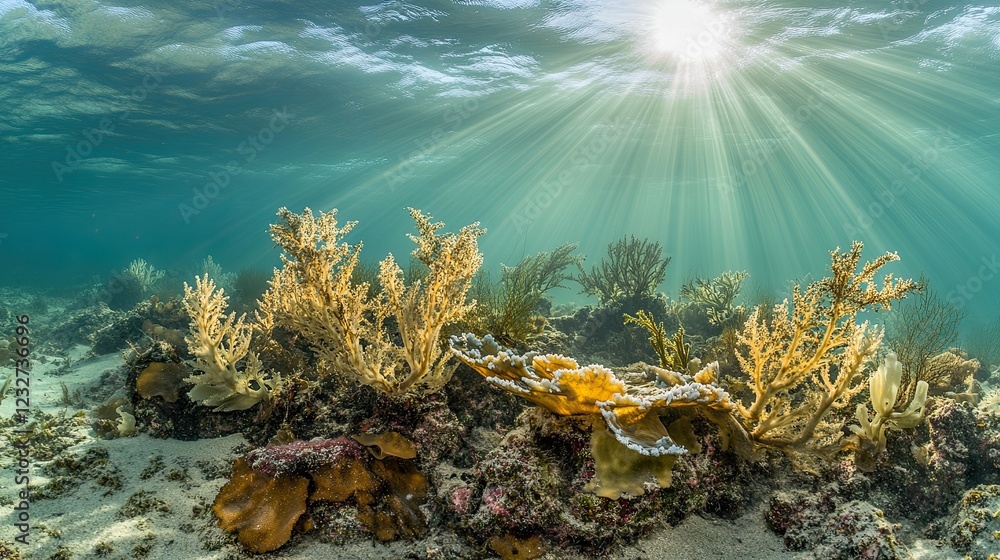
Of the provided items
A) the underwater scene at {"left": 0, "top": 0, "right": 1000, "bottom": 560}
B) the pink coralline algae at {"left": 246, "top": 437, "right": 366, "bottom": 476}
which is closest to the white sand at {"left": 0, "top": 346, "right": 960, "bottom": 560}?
the underwater scene at {"left": 0, "top": 0, "right": 1000, "bottom": 560}

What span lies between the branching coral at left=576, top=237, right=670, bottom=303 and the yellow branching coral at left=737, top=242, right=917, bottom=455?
5.95 m

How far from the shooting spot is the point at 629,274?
10.2 metres

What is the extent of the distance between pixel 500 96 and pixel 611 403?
1946 centimetres

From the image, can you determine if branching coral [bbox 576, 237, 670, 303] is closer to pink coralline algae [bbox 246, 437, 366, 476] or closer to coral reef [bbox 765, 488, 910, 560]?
coral reef [bbox 765, 488, 910, 560]

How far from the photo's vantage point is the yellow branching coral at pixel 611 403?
2.85 meters

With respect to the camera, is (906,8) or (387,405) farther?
(906,8)

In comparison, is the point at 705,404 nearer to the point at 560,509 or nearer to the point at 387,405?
the point at 560,509

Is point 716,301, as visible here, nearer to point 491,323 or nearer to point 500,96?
point 491,323

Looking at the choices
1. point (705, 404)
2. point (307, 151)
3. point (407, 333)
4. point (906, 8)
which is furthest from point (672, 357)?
point (307, 151)

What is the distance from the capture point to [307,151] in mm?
28266

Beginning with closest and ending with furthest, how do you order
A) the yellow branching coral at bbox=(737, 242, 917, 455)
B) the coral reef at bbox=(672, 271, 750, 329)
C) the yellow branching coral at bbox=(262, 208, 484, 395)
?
1. the yellow branching coral at bbox=(737, 242, 917, 455)
2. the yellow branching coral at bbox=(262, 208, 484, 395)
3. the coral reef at bbox=(672, 271, 750, 329)

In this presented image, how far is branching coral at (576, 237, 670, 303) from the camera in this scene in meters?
9.73

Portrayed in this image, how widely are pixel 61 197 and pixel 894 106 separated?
63.5 metres

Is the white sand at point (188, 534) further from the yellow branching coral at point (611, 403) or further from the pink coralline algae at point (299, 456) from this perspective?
the yellow branching coral at point (611, 403)
